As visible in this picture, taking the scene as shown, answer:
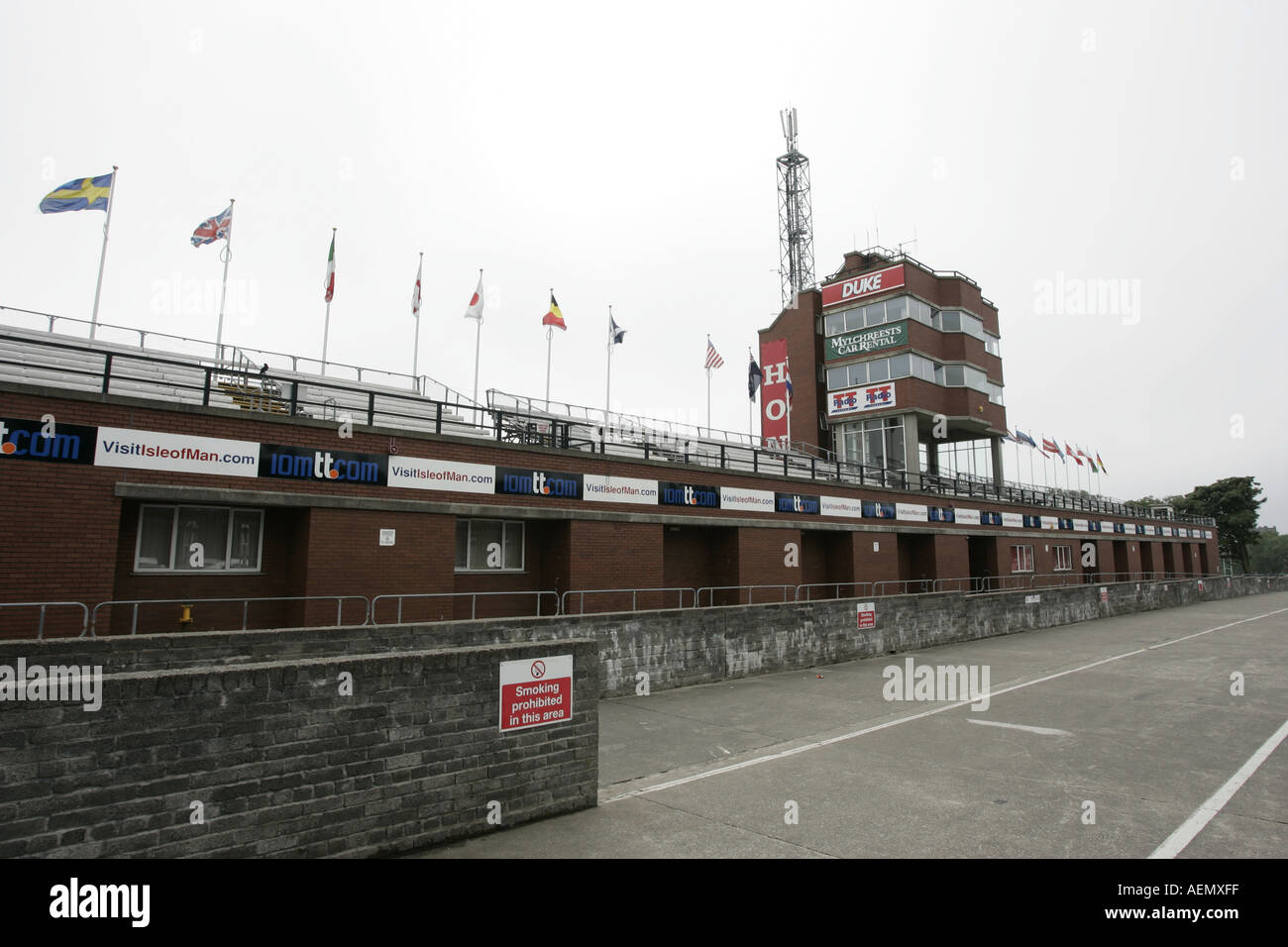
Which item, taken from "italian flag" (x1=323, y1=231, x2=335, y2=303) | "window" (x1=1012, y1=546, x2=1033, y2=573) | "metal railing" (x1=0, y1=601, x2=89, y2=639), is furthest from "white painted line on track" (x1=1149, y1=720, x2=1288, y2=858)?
"window" (x1=1012, y1=546, x2=1033, y2=573)

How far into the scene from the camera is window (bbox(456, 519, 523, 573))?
53.9ft

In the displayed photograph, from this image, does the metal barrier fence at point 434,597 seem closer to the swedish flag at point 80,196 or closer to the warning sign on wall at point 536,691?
the warning sign on wall at point 536,691

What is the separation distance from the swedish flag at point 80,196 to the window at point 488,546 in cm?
1363

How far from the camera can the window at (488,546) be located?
1644cm

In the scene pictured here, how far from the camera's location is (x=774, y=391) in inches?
1705

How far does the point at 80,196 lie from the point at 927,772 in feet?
79.4

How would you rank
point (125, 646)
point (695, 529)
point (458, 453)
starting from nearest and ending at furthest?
1. point (125, 646)
2. point (458, 453)
3. point (695, 529)

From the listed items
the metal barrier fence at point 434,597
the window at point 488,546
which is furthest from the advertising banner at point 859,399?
the metal barrier fence at point 434,597

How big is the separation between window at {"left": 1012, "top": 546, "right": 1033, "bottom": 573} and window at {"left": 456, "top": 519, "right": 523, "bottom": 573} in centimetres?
3226
